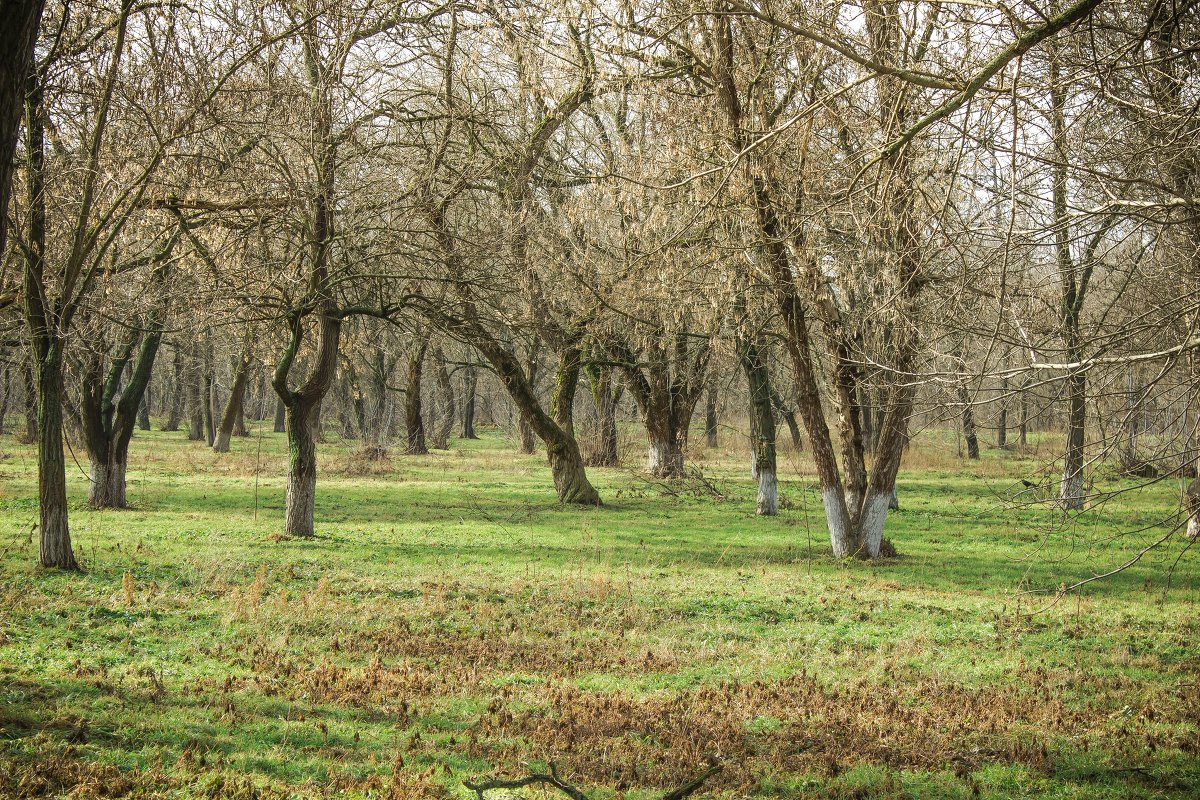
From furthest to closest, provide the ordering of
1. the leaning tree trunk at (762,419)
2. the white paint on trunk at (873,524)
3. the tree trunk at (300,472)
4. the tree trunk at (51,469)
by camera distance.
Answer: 1. the leaning tree trunk at (762,419)
2. the tree trunk at (300,472)
3. the white paint on trunk at (873,524)
4. the tree trunk at (51,469)

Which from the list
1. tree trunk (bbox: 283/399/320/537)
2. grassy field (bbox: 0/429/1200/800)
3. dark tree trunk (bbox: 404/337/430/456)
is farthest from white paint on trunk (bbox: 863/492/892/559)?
dark tree trunk (bbox: 404/337/430/456)

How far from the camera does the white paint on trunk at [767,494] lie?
22016mm

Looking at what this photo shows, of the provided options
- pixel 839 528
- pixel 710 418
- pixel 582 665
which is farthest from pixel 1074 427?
pixel 710 418

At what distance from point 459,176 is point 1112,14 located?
34.9 feet

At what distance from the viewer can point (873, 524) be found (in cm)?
1597

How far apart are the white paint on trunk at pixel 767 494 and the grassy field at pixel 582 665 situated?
11.1ft

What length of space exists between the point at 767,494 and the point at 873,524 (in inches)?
244

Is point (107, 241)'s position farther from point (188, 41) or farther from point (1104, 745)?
point (1104, 745)

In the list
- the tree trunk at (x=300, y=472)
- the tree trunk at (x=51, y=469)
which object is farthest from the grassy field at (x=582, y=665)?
the tree trunk at (x=300, y=472)

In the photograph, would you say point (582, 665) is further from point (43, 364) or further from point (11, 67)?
point (43, 364)

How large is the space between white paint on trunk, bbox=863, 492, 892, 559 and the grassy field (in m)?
0.44

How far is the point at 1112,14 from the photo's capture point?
803 centimetres

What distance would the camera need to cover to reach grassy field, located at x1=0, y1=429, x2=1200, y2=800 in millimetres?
6141

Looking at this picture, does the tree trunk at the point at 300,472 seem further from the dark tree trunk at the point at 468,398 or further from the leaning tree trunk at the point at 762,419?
the dark tree trunk at the point at 468,398
